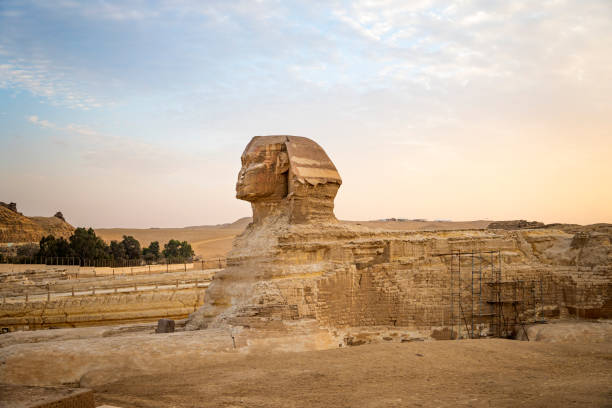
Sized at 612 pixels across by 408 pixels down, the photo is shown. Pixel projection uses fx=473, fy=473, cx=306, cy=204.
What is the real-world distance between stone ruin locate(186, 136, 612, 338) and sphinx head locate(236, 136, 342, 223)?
0.07 feet

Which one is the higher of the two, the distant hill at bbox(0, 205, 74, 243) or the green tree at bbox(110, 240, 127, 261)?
the distant hill at bbox(0, 205, 74, 243)

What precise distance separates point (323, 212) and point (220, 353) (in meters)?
3.70

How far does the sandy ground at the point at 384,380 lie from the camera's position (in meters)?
5.30

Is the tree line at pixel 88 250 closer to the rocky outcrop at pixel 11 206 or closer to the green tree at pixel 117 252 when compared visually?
the green tree at pixel 117 252

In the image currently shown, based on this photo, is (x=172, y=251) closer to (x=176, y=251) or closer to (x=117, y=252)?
(x=176, y=251)

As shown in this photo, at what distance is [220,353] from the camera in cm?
676

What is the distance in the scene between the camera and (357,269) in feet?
30.2

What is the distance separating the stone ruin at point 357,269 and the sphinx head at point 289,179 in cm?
2

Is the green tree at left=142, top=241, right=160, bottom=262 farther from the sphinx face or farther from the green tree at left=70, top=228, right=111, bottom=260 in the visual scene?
the sphinx face

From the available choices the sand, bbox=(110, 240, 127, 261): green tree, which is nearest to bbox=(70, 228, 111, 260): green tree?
bbox=(110, 240, 127, 261): green tree

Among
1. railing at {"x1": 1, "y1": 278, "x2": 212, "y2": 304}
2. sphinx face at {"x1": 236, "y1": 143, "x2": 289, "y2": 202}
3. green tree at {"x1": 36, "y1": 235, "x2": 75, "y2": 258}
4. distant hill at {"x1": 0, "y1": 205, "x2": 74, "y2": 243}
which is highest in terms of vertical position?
sphinx face at {"x1": 236, "y1": 143, "x2": 289, "y2": 202}

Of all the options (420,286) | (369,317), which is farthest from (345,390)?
(420,286)

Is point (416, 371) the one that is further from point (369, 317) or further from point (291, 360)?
point (369, 317)

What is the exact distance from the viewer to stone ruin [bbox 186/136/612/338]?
8516mm
